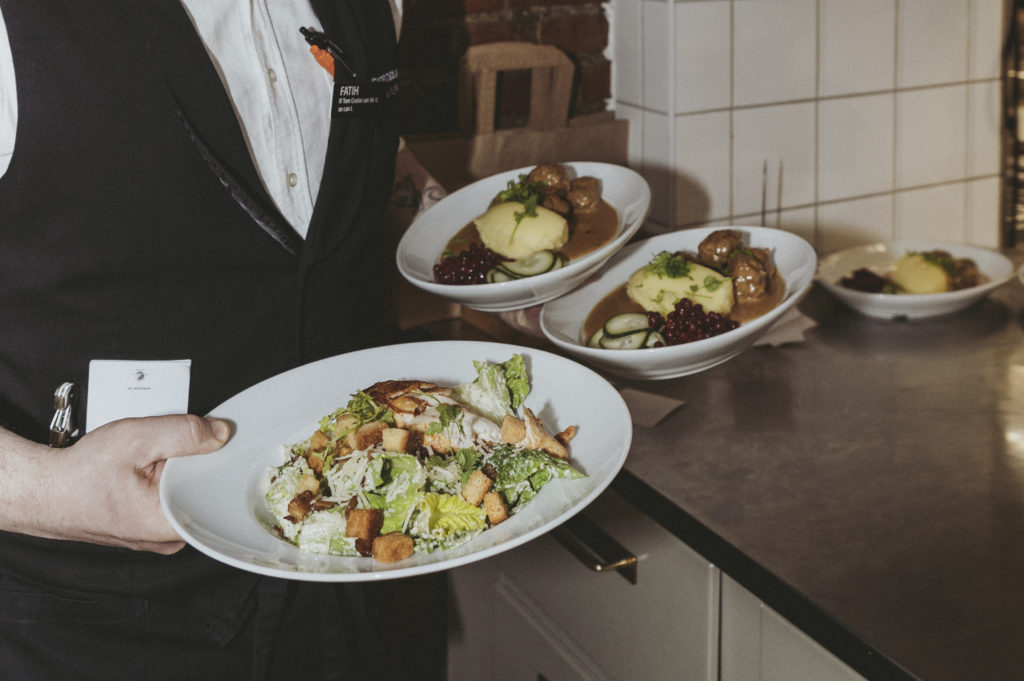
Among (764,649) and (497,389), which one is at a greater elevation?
(497,389)

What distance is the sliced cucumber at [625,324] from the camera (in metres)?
1.24

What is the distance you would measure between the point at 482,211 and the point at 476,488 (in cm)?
69

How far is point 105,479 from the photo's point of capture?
0.91 metres

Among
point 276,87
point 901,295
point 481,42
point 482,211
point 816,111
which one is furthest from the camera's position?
point 816,111

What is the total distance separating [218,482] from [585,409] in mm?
365

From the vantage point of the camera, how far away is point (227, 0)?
3.49 feet

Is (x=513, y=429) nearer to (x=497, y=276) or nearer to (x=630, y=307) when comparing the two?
(x=497, y=276)

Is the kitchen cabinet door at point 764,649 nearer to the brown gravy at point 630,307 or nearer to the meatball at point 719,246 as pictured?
the brown gravy at point 630,307

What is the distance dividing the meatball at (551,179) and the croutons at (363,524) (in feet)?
2.23

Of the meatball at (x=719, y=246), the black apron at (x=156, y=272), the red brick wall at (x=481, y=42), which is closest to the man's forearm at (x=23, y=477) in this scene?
the black apron at (x=156, y=272)

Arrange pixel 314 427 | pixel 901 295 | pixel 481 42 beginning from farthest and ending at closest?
pixel 481 42
pixel 901 295
pixel 314 427

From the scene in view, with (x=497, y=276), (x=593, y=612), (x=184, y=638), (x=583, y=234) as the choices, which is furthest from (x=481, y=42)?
(x=184, y=638)

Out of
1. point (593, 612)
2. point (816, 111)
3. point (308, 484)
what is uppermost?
point (816, 111)

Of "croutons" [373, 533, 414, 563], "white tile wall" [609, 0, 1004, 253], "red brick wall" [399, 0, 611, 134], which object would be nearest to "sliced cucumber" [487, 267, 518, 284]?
"croutons" [373, 533, 414, 563]
